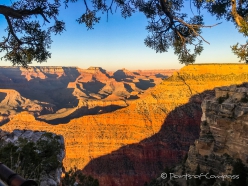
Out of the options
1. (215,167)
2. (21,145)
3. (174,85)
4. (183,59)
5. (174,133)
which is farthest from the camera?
(174,85)

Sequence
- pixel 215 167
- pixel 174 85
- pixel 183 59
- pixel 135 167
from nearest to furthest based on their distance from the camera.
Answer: pixel 183 59 → pixel 215 167 → pixel 135 167 → pixel 174 85

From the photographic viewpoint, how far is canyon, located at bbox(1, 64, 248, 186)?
101 ft

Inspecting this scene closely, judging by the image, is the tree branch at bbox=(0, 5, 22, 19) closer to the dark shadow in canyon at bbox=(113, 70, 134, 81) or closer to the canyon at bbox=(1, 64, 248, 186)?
the canyon at bbox=(1, 64, 248, 186)

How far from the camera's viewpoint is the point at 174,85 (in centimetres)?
3966

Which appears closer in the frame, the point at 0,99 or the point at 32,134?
the point at 32,134

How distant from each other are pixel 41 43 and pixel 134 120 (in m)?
29.2

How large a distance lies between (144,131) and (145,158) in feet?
12.9

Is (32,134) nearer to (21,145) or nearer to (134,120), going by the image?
(21,145)

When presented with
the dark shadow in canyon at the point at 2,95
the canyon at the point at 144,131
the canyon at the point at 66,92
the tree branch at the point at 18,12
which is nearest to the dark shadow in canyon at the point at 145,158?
the canyon at the point at 144,131

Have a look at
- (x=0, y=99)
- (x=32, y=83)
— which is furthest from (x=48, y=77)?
(x=0, y=99)

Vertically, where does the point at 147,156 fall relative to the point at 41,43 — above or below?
below

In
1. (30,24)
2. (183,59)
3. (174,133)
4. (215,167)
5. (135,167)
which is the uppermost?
(30,24)

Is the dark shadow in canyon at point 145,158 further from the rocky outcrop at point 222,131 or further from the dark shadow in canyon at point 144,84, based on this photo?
the dark shadow in canyon at point 144,84

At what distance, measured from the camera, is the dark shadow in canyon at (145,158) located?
30016 mm
